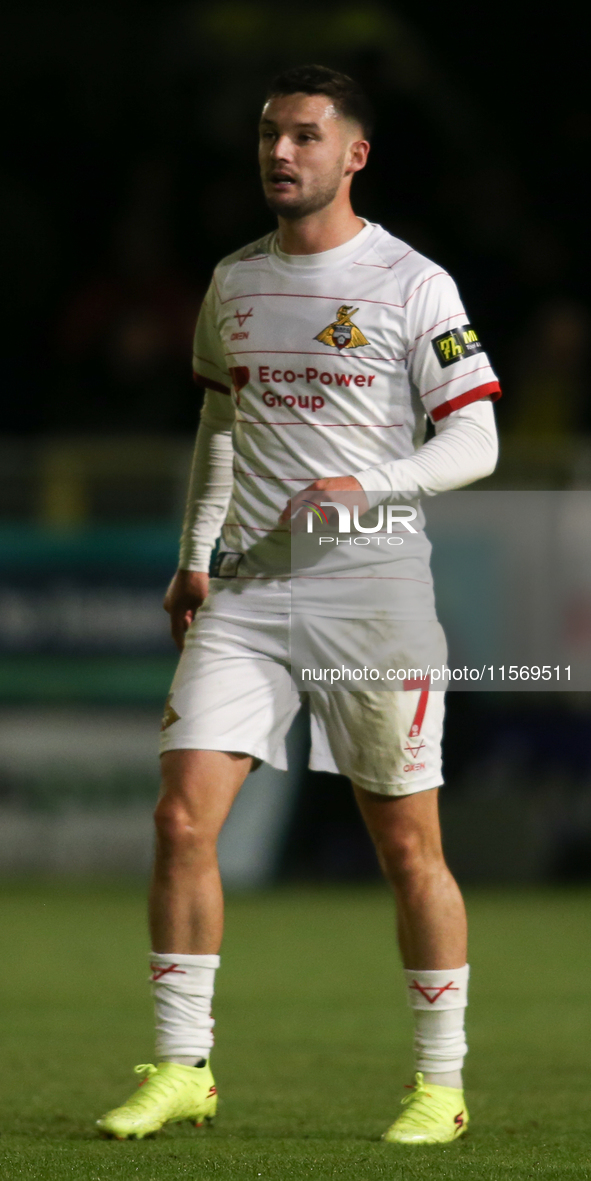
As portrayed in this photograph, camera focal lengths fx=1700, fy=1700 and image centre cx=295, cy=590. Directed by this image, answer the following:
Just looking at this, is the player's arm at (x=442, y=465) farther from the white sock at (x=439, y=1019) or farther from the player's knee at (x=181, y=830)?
the white sock at (x=439, y=1019)

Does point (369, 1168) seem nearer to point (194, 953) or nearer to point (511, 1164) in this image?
point (511, 1164)

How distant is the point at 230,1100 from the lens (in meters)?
4.33

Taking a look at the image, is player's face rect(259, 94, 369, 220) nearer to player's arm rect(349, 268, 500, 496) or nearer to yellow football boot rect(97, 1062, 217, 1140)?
player's arm rect(349, 268, 500, 496)

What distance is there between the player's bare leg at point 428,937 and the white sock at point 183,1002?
0.44 meters

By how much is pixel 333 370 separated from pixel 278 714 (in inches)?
30.5

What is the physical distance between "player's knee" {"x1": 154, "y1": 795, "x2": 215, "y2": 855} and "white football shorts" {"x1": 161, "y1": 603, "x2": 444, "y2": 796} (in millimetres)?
135

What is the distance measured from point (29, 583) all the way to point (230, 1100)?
4.98m

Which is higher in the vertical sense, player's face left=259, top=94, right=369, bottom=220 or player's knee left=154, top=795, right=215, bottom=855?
player's face left=259, top=94, right=369, bottom=220

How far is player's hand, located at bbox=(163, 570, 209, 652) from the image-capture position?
4.09 m

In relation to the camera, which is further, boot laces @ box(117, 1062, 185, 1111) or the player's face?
the player's face

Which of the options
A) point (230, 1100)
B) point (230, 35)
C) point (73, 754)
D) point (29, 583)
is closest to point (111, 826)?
point (73, 754)

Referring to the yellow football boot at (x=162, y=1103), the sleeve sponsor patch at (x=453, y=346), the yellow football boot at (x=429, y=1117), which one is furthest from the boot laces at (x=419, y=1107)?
the sleeve sponsor patch at (x=453, y=346)

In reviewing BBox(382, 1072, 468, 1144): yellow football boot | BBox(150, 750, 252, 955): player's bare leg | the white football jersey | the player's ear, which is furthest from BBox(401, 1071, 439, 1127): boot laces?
the player's ear

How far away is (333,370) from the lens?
371 cm
